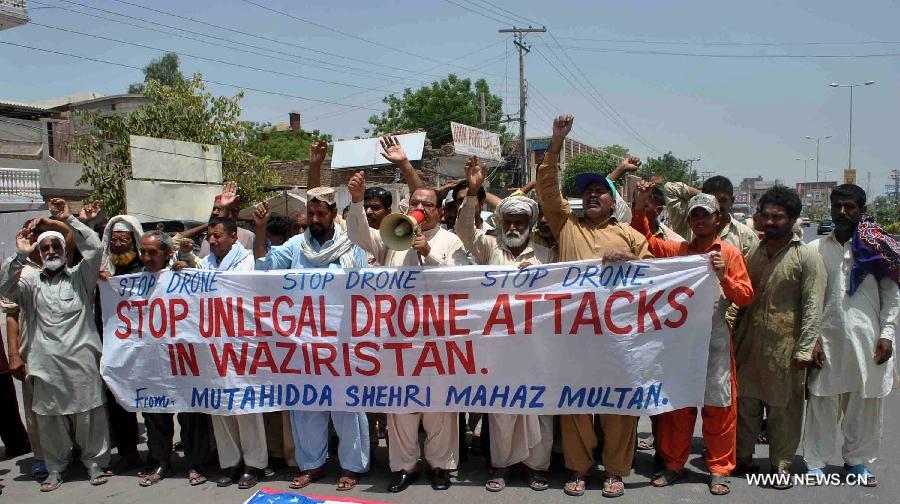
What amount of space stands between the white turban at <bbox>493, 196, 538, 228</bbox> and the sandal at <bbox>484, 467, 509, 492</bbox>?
1.58 meters

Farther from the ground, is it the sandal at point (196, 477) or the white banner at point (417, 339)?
the white banner at point (417, 339)

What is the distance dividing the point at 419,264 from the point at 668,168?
238 feet

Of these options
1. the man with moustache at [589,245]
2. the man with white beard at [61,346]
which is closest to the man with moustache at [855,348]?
the man with moustache at [589,245]

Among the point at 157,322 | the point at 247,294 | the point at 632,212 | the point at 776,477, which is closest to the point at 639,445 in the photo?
the point at 776,477

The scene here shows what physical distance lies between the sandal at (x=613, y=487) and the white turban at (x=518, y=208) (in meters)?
1.65

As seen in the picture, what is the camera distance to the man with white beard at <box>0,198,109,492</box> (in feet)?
14.8

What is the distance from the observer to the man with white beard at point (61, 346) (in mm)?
4516

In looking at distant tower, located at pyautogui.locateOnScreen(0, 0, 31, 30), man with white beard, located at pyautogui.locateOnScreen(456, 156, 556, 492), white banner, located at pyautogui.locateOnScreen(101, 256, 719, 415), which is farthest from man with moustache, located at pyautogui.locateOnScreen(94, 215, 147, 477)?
distant tower, located at pyautogui.locateOnScreen(0, 0, 31, 30)

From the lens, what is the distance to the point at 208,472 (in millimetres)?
4664

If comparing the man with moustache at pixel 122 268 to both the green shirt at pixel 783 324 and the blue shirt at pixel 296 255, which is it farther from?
the green shirt at pixel 783 324

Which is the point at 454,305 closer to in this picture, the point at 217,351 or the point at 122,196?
the point at 217,351

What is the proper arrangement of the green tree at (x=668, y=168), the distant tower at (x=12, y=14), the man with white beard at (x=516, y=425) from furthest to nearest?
the green tree at (x=668, y=168), the distant tower at (x=12, y=14), the man with white beard at (x=516, y=425)

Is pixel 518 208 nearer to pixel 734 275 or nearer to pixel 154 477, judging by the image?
pixel 734 275

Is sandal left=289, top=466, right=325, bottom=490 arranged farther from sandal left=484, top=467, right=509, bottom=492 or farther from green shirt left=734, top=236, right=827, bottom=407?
green shirt left=734, top=236, right=827, bottom=407
